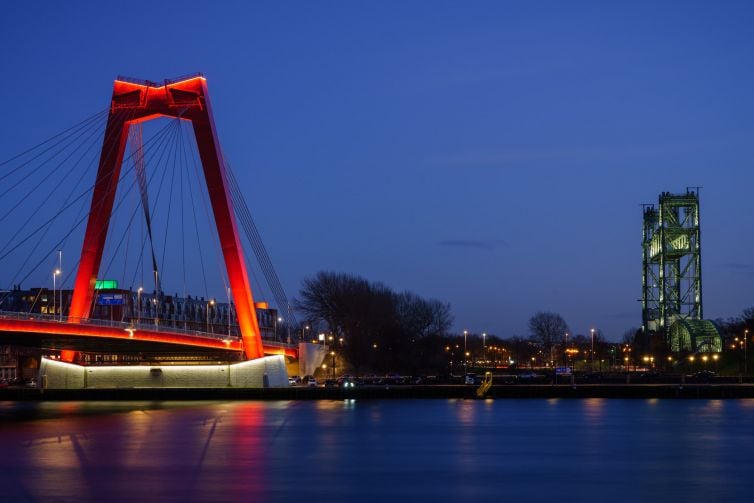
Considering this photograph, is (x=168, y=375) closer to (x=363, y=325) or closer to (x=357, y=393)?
(x=357, y=393)

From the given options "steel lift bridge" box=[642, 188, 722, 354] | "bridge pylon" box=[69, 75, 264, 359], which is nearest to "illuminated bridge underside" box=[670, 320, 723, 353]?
"steel lift bridge" box=[642, 188, 722, 354]

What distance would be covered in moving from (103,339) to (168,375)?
53.0ft

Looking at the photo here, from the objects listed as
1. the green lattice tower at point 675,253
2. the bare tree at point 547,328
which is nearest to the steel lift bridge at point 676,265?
the green lattice tower at point 675,253

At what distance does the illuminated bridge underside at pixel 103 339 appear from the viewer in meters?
50.4

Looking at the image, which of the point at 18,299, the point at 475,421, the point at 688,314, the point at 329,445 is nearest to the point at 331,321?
the point at 688,314

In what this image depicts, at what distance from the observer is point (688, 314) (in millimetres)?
105500

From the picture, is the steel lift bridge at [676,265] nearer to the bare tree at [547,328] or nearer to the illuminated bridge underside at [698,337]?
the illuminated bridge underside at [698,337]

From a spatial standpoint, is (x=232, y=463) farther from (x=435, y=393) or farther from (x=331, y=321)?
(x=331, y=321)

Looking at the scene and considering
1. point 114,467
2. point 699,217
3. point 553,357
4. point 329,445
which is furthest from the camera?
point 553,357

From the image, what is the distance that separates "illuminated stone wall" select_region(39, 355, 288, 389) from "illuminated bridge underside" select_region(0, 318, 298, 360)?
4.96ft

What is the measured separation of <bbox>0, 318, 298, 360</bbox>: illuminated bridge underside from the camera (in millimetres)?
50438

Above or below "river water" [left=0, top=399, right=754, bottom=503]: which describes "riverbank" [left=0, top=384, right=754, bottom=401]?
above

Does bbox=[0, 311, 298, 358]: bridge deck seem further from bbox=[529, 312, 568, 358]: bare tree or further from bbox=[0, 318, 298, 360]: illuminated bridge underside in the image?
bbox=[529, 312, 568, 358]: bare tree

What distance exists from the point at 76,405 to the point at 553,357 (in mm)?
145397
